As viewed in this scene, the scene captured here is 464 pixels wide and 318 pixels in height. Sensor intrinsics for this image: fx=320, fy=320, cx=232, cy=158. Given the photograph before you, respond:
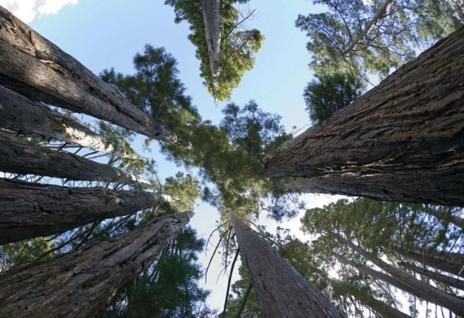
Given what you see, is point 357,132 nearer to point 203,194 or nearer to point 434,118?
point 434,118

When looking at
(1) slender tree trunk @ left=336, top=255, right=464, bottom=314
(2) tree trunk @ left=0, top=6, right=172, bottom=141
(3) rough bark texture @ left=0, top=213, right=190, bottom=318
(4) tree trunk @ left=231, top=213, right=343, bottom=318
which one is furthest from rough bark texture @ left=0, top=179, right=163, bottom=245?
(1) slender tree trunk @ left=336, top=255, right=464, bottom=314

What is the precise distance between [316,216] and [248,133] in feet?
19.9

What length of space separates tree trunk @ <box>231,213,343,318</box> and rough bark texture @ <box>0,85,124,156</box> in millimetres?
4744

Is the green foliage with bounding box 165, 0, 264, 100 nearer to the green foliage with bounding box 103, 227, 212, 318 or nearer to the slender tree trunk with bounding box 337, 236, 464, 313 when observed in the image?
the green foliage with bounding box 103, 227, 212, 318

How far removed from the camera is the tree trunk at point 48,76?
5.18m

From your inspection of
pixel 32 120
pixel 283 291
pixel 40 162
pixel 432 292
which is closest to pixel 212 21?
pixel 32 120

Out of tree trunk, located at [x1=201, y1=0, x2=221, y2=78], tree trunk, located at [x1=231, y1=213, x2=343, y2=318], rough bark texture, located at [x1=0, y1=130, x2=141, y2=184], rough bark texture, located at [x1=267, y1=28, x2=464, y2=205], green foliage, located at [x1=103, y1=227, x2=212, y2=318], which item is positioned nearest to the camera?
rough bark texture, located at [x1=267, y1=28, x2=464, y2=205]

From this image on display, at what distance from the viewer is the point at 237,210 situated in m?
11.4

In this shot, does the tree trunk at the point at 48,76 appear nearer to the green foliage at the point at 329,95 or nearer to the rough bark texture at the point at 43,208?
the rough bark texture at the point at 43,208

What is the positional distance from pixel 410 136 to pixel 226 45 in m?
9.85

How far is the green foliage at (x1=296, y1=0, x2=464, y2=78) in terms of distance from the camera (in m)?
10.9

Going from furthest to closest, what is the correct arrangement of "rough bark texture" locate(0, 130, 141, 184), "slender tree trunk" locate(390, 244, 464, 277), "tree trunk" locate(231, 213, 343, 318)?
Answer: "slender tree trunk" locate(390, 244, 464, 277), "rough bark texture" locate(0, 130, 141, 184), "tree trunk" locate(231, 213, 343, 318)

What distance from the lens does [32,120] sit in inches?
239

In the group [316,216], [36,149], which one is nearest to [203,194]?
[316,216]
